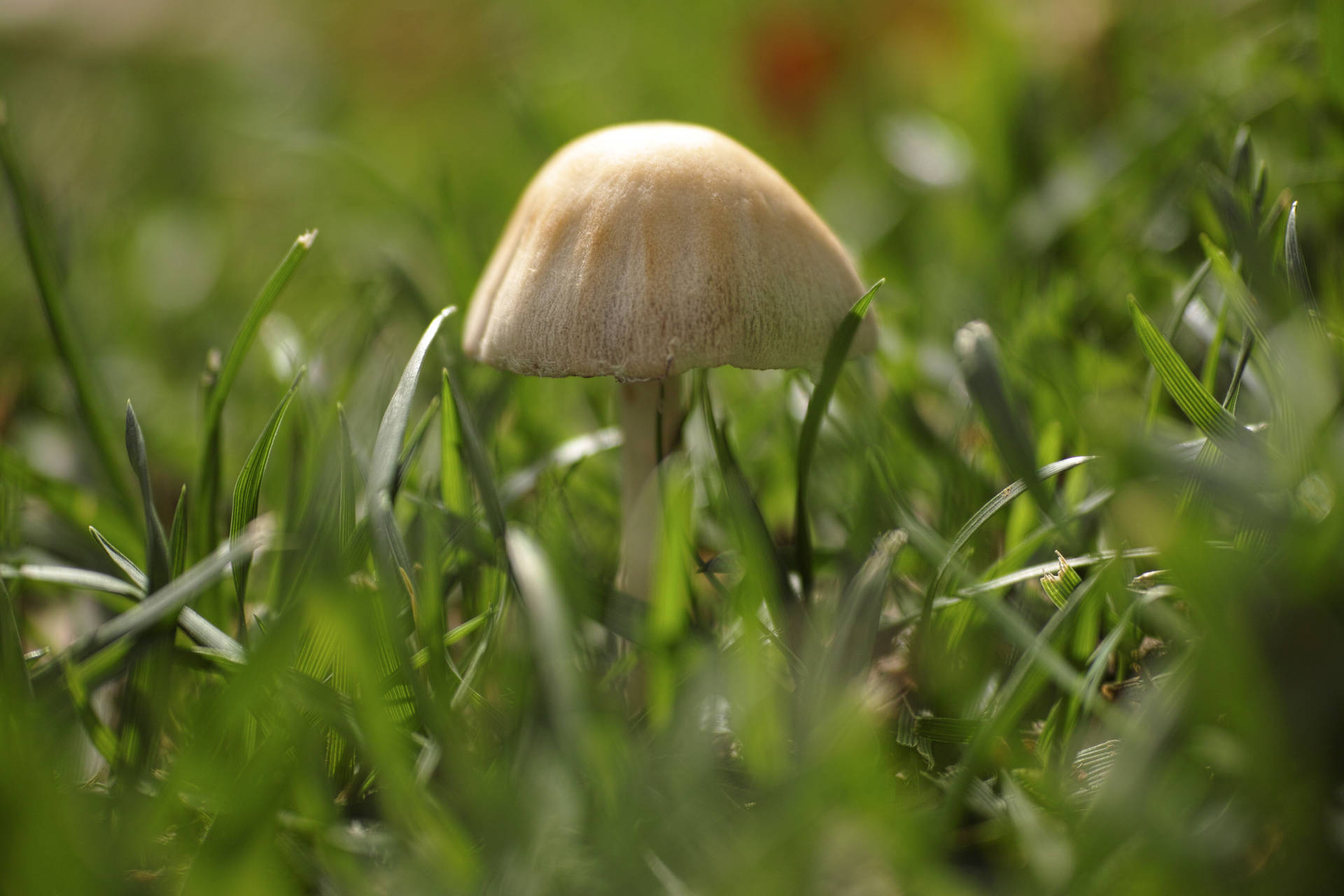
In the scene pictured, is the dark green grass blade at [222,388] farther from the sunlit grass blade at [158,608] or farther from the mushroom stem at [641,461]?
the mushroom stem at [641,461]

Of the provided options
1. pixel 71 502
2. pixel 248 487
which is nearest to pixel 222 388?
pixel 248 487

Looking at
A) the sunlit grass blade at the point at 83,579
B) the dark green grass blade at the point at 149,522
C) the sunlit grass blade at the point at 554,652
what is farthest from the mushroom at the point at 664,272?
the sunlit grass blade at the point at 83,579

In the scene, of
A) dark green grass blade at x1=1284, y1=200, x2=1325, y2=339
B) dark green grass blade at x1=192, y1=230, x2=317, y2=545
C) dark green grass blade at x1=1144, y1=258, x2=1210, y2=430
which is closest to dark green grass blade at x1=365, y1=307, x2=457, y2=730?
dark green grass blade at x1=192, y1=230, x2=317, y2=545

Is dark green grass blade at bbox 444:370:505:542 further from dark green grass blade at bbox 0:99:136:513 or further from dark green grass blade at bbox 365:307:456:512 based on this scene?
dark green grass blade at bbox 0:99:136:513

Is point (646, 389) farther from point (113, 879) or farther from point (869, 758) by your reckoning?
point (113, 879)

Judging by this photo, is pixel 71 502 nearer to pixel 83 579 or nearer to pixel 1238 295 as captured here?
pixel 83 579

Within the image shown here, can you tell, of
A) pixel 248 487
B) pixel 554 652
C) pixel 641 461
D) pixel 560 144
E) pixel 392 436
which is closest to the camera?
pixel 554 652
